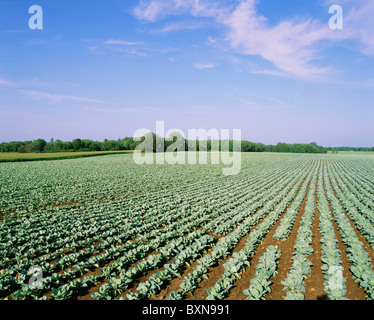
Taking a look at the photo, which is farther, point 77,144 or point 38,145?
point 77,144

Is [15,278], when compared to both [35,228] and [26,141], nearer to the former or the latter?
[35,228]

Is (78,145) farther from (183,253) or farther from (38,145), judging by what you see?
(183,253)

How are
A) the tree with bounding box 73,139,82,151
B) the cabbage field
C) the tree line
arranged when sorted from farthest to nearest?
the tree with bounding box 73,139,82,151 → the tree line → the cabbage field

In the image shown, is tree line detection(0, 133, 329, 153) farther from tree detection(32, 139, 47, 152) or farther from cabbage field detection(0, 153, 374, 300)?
cabbage field detection(0, 153, 374, 300)

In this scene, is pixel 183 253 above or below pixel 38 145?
below

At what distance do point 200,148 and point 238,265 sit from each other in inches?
4363

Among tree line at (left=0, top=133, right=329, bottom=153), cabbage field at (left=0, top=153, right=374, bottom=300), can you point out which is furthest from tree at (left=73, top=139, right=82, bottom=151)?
cabbage field at (left=0, top=153, right=374, bottom=300)

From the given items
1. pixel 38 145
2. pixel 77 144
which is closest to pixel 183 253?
pixel 77 144

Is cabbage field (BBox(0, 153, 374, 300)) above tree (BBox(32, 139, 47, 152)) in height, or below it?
below

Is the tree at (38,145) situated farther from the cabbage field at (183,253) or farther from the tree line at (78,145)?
the cabbage field at (183,253)

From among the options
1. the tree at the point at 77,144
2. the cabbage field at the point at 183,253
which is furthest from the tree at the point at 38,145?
the cabbage field at the point at 183,253

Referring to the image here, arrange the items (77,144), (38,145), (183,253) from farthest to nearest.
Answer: (77,144) < (38,145) < (183,253)

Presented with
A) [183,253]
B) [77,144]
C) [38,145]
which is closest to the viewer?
[183,253]
